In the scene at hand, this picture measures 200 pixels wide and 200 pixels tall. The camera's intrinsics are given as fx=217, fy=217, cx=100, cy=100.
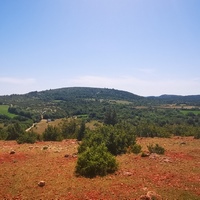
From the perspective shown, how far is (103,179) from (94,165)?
1.24 metres

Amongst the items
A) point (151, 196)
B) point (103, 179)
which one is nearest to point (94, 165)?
point (103, 179)

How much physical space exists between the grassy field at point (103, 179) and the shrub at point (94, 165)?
0.56m

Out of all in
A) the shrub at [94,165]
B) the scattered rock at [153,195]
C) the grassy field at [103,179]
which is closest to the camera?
the scattered rock at [153,195]

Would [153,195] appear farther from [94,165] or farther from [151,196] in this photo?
[94,165]

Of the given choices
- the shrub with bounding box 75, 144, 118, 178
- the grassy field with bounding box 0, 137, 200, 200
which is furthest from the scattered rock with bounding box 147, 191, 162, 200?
the shrub with bounding box 75, 144, 118, 178

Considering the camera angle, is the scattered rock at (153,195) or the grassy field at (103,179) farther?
the grassy field at (103,179)

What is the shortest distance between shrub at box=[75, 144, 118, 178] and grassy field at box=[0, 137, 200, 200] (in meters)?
0.56

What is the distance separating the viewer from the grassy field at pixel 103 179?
440 inches

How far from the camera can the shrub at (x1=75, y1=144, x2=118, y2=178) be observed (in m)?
14.4

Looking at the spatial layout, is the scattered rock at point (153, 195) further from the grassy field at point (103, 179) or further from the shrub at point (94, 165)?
the shrub at point (94, 165)

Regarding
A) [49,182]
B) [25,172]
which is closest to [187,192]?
[49,182]

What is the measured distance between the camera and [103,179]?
13.6 meters

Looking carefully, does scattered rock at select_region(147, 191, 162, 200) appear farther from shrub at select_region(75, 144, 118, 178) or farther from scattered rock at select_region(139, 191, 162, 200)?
shrub at select_region(75, 144, 118, 178)

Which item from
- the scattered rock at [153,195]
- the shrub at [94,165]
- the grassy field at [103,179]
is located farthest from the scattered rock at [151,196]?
the shrub at [94,165]
